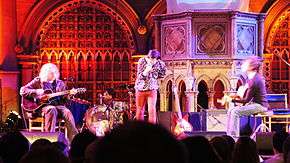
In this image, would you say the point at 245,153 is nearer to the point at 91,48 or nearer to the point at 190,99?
the point at 190,99

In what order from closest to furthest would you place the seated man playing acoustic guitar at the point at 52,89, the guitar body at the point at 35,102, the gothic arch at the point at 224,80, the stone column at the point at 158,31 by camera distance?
1. the seated man playing acoustic guitar at the point at 52,89
2. the guitar body at the point at 35,102
3. the gothic arch at the point at 224,80
4. the stone column at the point at 158,31

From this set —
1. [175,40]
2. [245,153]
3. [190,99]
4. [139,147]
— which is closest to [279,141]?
[245,153]

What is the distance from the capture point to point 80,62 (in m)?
17.7

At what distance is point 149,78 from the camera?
415 inches

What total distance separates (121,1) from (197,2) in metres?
5.69

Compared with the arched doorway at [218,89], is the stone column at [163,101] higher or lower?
lower

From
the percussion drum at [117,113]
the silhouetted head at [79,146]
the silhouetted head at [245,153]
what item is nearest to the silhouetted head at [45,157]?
the silhouetted head at [79,146]

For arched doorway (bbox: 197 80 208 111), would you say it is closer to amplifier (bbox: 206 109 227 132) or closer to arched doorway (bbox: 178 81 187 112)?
arched doorway (bbox: 178 81 187 112)

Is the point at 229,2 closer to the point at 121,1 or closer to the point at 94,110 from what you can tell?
the point at 94,110

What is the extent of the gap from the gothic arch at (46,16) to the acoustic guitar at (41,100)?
6.93 meters

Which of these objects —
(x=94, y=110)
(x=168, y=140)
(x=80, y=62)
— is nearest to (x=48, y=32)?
(x=80, y=62)

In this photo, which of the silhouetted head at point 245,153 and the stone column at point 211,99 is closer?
the silhouetted head at point 245,153

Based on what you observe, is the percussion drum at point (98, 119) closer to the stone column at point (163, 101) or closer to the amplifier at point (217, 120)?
the stone column at point (163, 101)

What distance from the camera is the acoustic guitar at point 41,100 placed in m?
10.1
